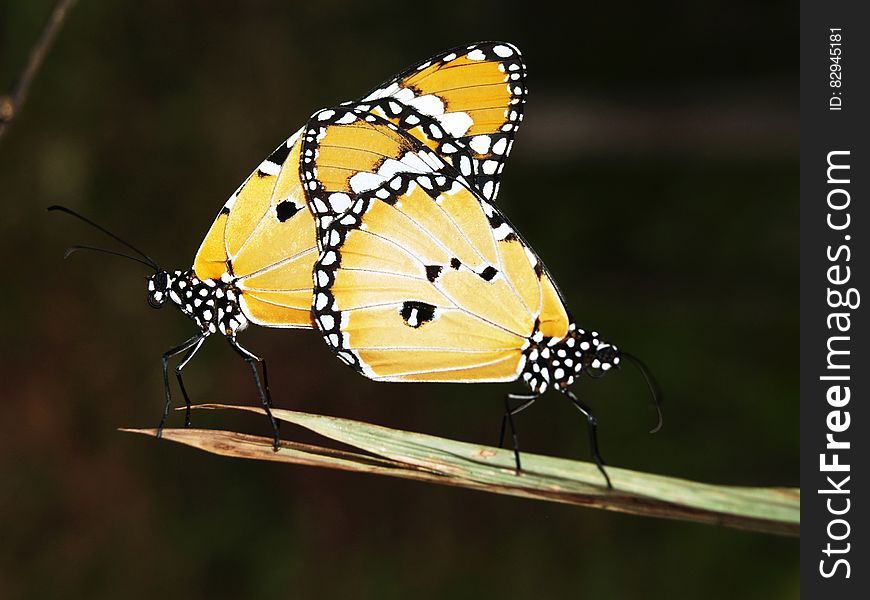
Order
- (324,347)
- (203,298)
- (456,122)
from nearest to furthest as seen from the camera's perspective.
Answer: (203,298)
(456,122)
(324,347)

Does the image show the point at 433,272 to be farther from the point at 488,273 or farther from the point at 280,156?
the point at 280,156

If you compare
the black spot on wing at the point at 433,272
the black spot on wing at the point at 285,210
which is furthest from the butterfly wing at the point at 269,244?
the black spot on wing at the point at 433,272

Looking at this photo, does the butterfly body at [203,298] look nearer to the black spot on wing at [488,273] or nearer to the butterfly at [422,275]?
the butterfly at [422,275]

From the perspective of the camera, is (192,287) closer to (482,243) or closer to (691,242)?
(482,243)

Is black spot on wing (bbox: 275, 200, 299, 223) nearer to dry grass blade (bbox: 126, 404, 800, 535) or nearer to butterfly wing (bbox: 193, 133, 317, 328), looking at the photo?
butterfly wing (bbox: 193, 133, 317, 328)

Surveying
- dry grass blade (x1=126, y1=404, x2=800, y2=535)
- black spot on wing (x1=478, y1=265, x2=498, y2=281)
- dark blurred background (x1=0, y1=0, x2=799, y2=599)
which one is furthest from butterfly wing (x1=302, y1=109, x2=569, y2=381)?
dark blurred background (x1=0, y1=0, x2=799, y2=599)

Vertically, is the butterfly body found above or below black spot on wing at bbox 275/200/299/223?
below

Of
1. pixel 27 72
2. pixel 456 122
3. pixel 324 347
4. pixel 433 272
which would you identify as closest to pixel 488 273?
pixel 433 272
